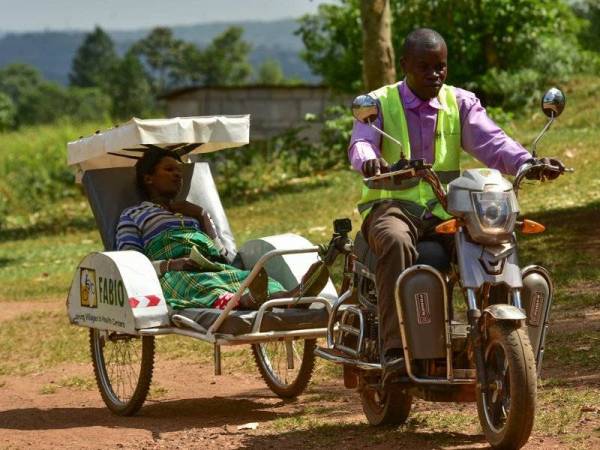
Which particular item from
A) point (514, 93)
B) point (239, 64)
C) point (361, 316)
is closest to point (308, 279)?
point (361, 316)

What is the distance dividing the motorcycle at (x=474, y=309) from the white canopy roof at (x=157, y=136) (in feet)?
7.02

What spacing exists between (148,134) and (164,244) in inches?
27.5

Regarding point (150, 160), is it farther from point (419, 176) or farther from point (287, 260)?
point (419, 176)

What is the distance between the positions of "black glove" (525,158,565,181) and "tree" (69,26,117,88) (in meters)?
162

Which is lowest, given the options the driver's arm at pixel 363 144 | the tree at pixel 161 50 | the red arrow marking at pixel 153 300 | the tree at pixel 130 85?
the red arrow marking at pixel 153 300

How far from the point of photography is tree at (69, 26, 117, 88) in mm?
173913

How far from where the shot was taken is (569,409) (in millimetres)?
7320

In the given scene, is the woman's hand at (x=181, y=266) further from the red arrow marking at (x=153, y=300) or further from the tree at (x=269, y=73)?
the tree at (x=269, y=73)

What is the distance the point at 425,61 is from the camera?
6.95 meters

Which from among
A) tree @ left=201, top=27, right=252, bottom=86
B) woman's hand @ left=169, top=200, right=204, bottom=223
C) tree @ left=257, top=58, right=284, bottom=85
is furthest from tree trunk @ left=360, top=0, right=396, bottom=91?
tree @ left=257, top=58, right=284, bottom=85

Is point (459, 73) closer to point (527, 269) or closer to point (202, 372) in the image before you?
point (202, 372)

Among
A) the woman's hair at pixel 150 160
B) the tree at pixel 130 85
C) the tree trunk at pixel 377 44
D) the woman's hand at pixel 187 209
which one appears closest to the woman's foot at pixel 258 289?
the woman's hand at pixel 187 209

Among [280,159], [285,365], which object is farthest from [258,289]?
[280,159]

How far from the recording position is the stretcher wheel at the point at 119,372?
8570mm
